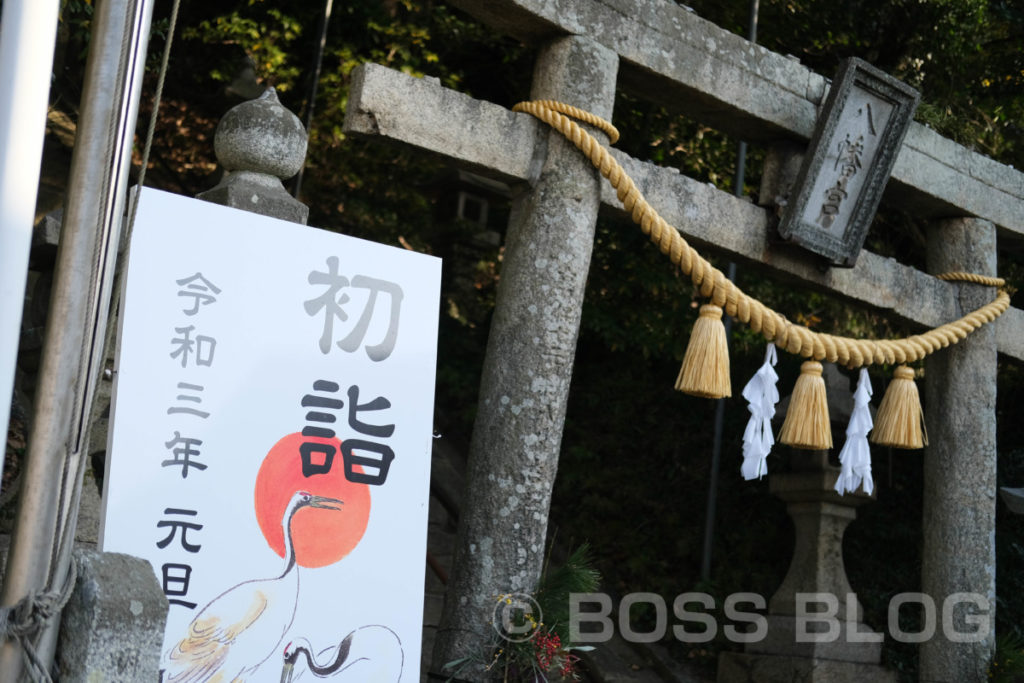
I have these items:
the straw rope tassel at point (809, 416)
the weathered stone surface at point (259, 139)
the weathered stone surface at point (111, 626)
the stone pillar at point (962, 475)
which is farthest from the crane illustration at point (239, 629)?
the stone pillar at point (962, 475)

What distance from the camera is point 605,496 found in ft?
26.7

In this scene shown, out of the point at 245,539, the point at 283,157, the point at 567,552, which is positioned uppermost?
the point at 283,157

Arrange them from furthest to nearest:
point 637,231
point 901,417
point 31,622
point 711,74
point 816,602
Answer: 1. point 637,231
2. point 816,602
3. point 901,417
4. point 711,74
5. point 31,622

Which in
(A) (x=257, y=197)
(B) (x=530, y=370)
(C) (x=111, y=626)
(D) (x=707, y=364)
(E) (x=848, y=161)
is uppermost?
(E) (x=848, y=161)

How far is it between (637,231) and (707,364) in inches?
148

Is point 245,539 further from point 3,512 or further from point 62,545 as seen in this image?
point 3,512

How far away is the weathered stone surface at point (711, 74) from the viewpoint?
14.3 ft

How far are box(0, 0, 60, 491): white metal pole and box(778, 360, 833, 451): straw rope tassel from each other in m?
3.46

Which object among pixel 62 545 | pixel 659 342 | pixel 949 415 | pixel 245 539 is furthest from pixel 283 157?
pixel 659 342

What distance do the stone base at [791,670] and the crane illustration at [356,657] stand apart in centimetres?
392

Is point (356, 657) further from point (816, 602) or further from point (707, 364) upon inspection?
point (816, 602)

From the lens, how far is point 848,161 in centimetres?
510

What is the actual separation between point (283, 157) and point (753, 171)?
5898 millimetres

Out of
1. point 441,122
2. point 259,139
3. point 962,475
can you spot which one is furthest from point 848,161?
point 259,139
